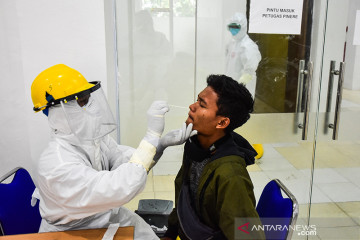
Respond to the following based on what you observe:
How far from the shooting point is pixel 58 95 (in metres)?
1.51

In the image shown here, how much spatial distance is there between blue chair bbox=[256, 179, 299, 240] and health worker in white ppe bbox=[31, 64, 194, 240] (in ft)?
1.62

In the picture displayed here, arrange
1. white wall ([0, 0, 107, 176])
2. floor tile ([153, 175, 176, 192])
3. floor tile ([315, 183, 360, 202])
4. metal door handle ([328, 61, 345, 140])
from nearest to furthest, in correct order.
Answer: white wall ([0, 0, 107, 176]) → metal door handle ([328, 61, 345, 140]) → floor tile ([315, 183, 360, 202]) → floor tile ([153, 175, 176, 192])

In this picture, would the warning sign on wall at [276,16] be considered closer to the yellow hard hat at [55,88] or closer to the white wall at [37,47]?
the white wall at [37,47]

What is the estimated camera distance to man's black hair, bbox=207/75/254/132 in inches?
60.7

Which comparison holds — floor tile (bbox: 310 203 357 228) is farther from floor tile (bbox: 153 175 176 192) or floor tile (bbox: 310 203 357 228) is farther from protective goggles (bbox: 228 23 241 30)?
protective goggles (bbox: 228 23 241 30)

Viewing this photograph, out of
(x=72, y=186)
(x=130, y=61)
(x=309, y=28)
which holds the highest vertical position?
(x=309, y=28)

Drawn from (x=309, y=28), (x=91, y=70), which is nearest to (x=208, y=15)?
(x=309, y=28)

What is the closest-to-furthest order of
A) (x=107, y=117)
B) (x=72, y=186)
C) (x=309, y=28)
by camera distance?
(x=72, y=186), (x=107, y=117), (x=309, y=28)

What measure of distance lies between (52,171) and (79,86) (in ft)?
1.28

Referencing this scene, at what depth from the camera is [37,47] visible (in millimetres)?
2162

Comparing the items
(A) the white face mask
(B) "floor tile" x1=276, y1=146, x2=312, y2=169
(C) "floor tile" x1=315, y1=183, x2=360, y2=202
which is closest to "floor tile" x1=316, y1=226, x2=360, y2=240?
(C) "floor tile" x1=315, y1=183, x2=360, y2=202

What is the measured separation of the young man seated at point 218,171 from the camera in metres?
1.40

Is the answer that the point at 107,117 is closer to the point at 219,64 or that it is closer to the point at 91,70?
the point at 91,70

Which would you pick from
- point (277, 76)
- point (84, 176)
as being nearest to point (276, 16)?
point (277, 76)
